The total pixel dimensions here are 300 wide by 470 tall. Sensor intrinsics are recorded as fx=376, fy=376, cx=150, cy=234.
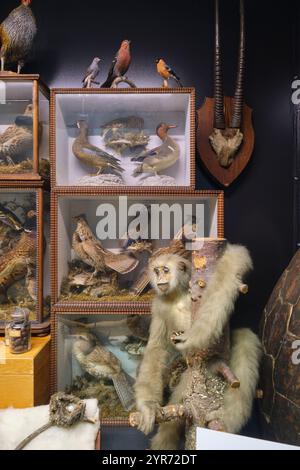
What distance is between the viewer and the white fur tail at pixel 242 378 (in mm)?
1289

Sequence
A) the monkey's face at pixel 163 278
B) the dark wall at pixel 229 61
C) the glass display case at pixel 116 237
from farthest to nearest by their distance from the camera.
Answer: the dark wall at pixel 229 61 → the glass display case at pixel 116 237 → the monkey's face at pixel 163 278

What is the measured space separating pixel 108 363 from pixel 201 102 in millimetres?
1337

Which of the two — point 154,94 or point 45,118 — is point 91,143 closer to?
point 45,118

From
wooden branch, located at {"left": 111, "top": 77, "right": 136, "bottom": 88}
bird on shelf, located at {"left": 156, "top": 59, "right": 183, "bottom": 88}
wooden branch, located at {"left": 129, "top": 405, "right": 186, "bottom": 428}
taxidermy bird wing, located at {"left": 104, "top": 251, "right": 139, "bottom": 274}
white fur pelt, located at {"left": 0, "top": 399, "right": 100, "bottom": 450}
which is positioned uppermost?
bird on shelf, located at {"left": 156, "top": 59, "right": 183, "bottom": 88}

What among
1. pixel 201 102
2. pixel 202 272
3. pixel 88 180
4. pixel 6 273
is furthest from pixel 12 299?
pixel 201 102

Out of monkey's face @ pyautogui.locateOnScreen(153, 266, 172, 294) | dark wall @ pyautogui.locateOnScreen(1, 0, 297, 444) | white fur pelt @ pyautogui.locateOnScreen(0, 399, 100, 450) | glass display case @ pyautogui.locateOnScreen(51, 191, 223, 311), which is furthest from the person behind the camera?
dark wall @ pyautogui.locateOnScreen(1, 0, 297, 444)

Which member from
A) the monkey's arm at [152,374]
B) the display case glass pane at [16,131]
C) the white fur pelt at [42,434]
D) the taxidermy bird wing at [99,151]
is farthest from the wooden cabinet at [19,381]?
the taxidermy bird wing at [99,151]

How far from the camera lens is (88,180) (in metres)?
1.68

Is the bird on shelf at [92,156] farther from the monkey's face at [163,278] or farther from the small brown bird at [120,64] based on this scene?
the monkey's face at [163,278]

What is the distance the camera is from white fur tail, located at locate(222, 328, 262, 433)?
50.8 inches

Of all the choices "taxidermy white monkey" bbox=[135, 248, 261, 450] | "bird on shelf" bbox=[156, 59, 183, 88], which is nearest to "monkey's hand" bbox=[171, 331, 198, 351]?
"taxidermy white monkey" bbox=[135, 248, 261, 450]

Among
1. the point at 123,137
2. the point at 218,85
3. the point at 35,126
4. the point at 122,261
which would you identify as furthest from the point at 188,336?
the point at 218,85

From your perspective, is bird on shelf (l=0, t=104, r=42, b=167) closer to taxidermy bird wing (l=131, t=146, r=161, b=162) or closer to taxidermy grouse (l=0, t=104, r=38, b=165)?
taxidermy grouse (l=0, t=104, r=38, b=165)

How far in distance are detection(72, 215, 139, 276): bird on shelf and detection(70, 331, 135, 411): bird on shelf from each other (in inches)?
12.1
